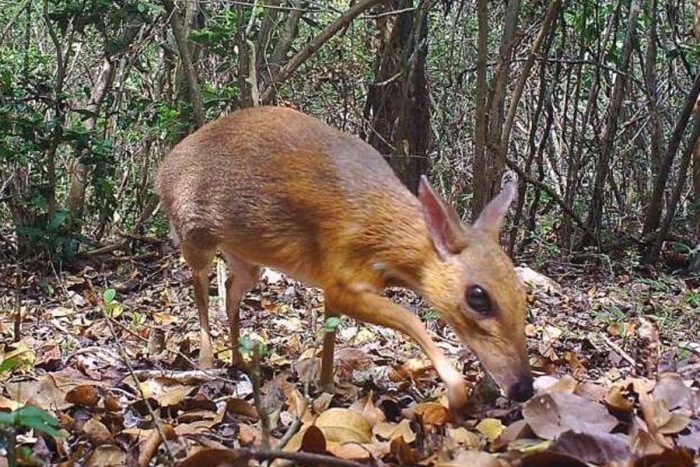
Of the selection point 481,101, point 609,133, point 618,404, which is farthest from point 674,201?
point 618,404

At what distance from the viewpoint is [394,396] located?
153 inches

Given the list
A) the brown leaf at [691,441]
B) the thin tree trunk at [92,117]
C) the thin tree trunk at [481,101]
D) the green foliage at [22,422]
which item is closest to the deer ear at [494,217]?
the brown leaf at [691,441]

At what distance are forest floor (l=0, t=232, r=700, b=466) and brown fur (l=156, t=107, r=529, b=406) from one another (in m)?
0.26

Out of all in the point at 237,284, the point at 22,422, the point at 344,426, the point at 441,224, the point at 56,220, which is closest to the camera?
the point at 22,422

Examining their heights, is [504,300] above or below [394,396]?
above

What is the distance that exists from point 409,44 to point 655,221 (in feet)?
10.1

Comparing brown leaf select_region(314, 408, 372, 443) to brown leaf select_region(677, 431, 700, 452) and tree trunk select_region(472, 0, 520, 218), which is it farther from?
tree trunk select_region(472, 0, 520, 218)

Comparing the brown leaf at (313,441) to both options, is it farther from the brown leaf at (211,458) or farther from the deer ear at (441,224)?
the deer ear at (441,224)

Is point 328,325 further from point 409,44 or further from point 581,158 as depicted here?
point 581,158

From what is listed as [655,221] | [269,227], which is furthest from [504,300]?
[655,221]

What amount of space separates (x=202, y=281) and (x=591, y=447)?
2.99 meters

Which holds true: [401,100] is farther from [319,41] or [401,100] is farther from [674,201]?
[674,201]

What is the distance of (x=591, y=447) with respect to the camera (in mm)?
2654

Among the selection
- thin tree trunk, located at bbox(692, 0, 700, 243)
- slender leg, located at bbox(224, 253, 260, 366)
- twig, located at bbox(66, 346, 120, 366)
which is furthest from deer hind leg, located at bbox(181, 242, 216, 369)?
thin tree trunk, located at bbox(692, 0, 700, 243)
